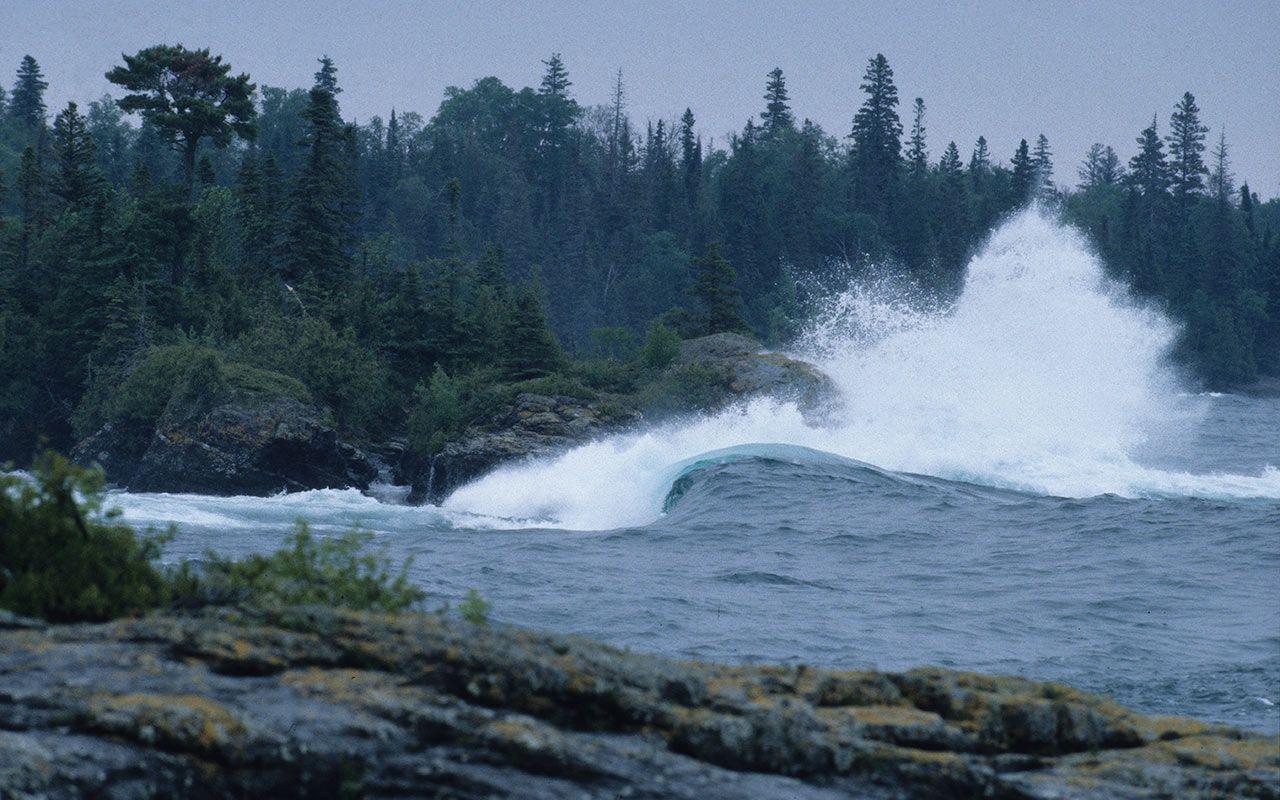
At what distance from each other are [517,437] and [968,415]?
40.5ft

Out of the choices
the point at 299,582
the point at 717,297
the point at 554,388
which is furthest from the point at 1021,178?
the point at 299,582

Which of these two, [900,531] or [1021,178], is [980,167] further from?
[900,531]

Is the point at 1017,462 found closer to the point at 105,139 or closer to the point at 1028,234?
the point at 1028,234

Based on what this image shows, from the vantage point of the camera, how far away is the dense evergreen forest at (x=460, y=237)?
39.8 metres

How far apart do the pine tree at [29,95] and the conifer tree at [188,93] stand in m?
60.5

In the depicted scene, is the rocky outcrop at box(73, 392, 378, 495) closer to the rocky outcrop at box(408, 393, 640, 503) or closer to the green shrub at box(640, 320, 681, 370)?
the rocky outcrop at box(408, 393, 640, 503)

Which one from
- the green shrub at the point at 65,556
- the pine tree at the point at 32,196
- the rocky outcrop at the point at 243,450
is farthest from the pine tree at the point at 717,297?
the green shrub at the point at 65,556

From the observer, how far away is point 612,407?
A: 1377 inches

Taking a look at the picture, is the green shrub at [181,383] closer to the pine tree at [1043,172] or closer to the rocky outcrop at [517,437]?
the rocky outcrop at [517,437]

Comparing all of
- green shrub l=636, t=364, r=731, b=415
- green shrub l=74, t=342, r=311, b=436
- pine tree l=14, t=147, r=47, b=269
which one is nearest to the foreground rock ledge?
green shrub l=74, t=342, r=311, b=436

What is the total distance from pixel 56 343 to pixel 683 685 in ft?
128

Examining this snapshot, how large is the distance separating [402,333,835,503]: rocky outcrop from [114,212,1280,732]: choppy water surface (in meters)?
0.88

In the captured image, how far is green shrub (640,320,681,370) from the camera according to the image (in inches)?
1590

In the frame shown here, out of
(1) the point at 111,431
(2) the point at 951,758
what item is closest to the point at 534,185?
(1) the point at 111,431
